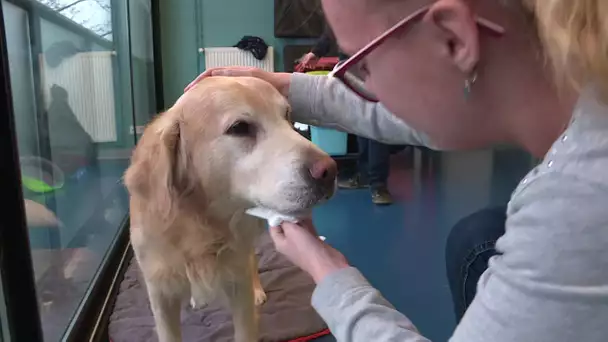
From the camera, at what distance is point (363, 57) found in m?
0.62

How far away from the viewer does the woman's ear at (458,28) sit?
0.53m

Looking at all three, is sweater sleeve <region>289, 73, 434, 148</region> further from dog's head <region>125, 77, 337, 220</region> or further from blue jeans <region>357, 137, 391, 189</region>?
blue jeans <region>357, 137, 391, 189</region>

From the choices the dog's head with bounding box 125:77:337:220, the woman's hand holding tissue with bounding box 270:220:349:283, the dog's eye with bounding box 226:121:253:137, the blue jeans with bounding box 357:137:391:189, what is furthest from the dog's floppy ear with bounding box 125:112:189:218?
the blue jeans with bounding box 357:137:391:189

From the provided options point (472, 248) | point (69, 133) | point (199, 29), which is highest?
point (199, 29)

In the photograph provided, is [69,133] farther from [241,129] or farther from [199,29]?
[199,29]

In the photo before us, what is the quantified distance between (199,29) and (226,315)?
3620 mm

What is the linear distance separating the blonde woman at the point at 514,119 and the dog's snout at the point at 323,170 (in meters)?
0.26

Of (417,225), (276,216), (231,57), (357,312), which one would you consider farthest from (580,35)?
(231,57)

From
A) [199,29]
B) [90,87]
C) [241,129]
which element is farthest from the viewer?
[199,29]

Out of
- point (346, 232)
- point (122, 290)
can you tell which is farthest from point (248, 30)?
point (122, 290)

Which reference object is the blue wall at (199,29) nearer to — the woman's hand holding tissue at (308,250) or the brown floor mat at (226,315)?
the brown floor mat at (226,315)

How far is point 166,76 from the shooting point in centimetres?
479

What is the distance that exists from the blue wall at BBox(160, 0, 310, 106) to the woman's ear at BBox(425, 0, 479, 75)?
172 inches

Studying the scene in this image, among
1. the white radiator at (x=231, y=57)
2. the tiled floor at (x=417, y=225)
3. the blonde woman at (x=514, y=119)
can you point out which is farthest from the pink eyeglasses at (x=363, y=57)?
the white radiator at (x=231, y=57)
